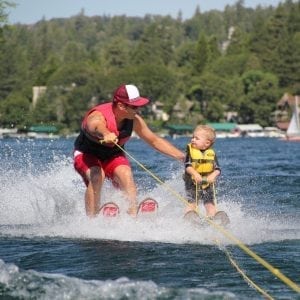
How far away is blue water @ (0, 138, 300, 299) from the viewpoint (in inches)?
229

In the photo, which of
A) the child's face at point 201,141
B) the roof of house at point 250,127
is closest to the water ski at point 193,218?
the child's face at point 201,141

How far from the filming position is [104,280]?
6.26 meters

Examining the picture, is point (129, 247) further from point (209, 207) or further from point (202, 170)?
point (202, 170)

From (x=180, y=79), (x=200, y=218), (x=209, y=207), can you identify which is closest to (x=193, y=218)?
(x=200, y=218)

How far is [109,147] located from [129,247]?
74.4 inches

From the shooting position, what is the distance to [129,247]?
7871 mm

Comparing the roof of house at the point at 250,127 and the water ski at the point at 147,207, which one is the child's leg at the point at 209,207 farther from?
the roof of house at the point at 250,127

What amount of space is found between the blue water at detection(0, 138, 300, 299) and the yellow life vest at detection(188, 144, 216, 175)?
555 millimetres

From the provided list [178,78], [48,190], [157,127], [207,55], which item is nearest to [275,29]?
[207,55]

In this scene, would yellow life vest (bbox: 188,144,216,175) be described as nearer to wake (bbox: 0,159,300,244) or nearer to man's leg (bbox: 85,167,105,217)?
wake (bbox: 0,159,300,244)

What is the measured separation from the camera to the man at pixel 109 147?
9258 mm

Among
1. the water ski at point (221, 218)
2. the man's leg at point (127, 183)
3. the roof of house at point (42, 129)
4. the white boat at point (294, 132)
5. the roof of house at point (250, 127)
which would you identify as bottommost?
the roof of house at point (250, 127)

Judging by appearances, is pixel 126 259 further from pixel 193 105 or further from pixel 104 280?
pixel 193 105

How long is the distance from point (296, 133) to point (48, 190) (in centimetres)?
7222
